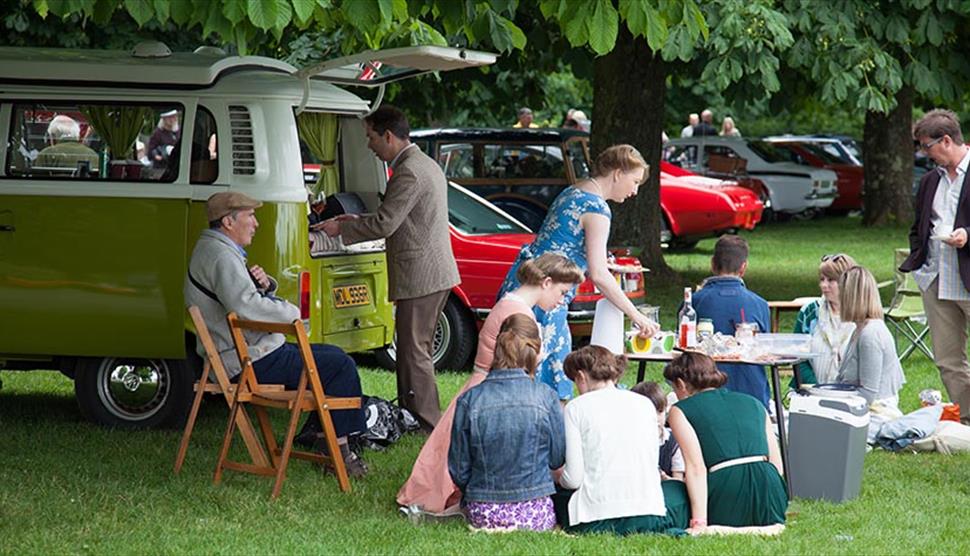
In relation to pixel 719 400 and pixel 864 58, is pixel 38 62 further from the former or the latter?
pixel 864 58

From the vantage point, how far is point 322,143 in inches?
426

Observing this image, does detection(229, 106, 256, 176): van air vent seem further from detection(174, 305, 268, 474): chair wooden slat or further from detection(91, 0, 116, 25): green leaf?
detection(91, 0, 116, 25): green leaf

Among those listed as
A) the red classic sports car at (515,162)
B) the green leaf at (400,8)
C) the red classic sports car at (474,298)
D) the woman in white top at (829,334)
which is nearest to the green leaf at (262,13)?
the green leaf at (400,8)

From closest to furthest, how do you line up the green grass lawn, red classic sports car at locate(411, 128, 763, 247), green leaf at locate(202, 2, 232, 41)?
green leaf at locate(202, 2, 232, 41), the green grass lawn, red classic sports car at locate(411, 128, 763, 247)

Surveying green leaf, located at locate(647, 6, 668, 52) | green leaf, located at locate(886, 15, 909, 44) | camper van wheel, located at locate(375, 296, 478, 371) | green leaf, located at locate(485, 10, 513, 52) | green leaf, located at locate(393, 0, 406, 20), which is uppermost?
green leaf, located at locate(393, 0, 406, 20)

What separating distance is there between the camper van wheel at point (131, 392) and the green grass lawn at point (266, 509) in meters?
0.13

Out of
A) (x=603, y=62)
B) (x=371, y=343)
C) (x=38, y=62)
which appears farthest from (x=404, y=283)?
(x=603, y=62)

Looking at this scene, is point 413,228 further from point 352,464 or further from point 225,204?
point 352,464

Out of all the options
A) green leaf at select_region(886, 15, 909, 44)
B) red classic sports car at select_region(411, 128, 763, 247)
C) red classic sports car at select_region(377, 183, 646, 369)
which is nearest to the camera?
red classic sports car at select_region(377, 183, 646, 369)

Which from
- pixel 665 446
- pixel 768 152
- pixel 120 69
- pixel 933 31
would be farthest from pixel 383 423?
pixel 768 152

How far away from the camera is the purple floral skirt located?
730 cm

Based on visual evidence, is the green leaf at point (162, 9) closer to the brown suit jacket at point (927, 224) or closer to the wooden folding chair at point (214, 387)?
the wooden folding chair at point (214, 387)

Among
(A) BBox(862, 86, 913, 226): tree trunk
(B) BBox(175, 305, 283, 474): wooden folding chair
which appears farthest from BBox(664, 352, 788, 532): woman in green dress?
(A) BBox(862, 86, 913, 226): tree trunk

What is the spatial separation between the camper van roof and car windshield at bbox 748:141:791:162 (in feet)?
77.9
